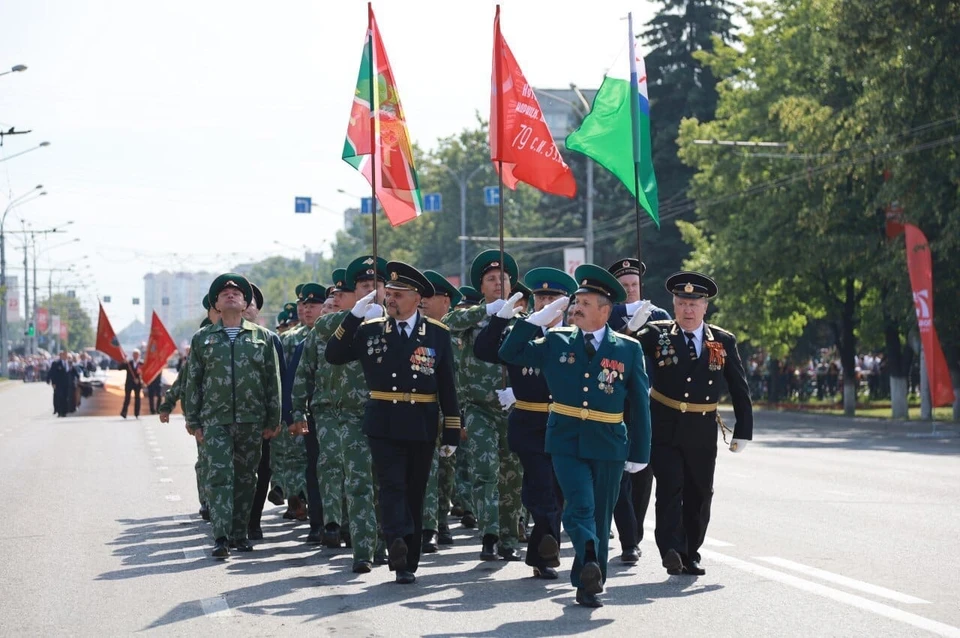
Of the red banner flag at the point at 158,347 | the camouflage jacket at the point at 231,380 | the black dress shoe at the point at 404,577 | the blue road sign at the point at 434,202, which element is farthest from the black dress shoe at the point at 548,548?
the blue road sign at the point at 434,202

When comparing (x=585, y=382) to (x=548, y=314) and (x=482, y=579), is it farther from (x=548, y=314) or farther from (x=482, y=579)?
(x=482, y=579)

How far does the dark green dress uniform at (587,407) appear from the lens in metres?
8.69

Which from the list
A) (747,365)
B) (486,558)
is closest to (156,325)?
(486,558)

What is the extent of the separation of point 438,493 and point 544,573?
2.04 m

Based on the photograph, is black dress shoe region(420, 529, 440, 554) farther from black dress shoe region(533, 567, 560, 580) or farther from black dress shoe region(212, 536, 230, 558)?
black dress shoe region(212, 536, 230, 558)

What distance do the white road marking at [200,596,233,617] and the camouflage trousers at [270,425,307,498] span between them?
3878 millimetres

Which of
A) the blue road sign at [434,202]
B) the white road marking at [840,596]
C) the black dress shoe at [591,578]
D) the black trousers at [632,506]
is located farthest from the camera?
the blue road sign at [434,202]

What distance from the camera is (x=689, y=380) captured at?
9.88m

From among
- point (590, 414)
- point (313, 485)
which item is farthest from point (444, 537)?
point (590, 414)

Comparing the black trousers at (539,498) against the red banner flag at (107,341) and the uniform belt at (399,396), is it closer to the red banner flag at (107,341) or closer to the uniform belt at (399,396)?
the uniform belt at (399,396)

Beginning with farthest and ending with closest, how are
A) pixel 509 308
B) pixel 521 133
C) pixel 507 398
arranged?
pixel 521 133 → pixel 507 398 → pixel 509 308

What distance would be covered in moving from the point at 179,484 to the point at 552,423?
10649 millimetres

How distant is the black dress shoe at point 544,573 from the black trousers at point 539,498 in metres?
0.04

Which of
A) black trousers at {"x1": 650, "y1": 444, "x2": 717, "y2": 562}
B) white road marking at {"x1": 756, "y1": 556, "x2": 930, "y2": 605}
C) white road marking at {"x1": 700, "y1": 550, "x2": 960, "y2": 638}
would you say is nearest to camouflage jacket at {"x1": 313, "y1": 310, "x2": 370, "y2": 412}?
black trousers at {"x1": 650, "y1": 444, "x2": 717, "y2": 562}
